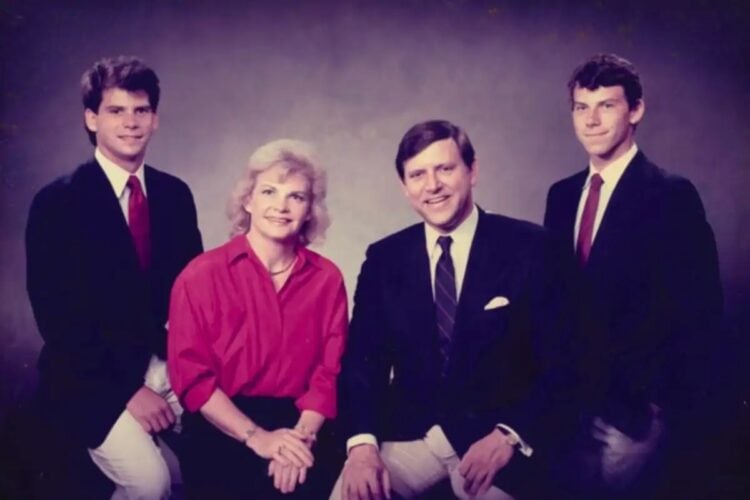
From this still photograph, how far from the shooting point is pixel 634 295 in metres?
2.53

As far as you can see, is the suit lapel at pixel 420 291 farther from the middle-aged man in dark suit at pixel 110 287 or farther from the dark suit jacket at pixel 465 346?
the middle-aged man in dark suit at pixel 110 287

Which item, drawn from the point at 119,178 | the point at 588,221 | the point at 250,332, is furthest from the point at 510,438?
the point at 119,178

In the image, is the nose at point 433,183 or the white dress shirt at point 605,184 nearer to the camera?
the nose at point 433,183

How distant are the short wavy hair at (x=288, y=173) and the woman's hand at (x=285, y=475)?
2.22 ft

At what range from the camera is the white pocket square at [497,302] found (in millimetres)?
2406

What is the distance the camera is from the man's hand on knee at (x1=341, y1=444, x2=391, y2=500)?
7.85ft

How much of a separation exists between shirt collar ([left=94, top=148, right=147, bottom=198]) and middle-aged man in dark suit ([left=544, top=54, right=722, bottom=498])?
135 centimetres

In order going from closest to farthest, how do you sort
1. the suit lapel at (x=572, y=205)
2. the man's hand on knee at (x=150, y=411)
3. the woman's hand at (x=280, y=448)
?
the woman's hand at (x=280, y=448) < the man's hand on knee at (x=150, y=411) < the suit lapel at (x=572, y=205)

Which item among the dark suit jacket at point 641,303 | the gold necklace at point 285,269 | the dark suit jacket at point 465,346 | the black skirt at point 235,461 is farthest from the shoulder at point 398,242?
the black skirt at point 235,461

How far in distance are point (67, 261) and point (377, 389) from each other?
105 cm

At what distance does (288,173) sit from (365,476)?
0.94 metres

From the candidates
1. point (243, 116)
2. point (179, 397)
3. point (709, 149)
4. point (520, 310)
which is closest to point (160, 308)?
point (179, 397)

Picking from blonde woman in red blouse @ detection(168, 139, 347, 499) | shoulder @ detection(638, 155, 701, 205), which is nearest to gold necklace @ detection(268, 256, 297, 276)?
blonde woman in red blouse @ detection(168, 139, 347, 499)

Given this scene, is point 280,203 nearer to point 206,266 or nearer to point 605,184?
point 206,266
